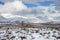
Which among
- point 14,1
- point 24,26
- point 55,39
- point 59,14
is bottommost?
point 55,39

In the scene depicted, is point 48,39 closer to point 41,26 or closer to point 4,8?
point 41,26

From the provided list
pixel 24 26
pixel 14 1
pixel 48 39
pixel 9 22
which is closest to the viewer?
pixel 48 39

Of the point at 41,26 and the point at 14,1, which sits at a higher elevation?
the point at 14,1

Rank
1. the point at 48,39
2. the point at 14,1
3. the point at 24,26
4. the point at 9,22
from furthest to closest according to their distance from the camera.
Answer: the point at 24,26 → the point at 9,22 → the point at 14,1 → the point at 48,39

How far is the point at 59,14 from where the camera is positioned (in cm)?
396

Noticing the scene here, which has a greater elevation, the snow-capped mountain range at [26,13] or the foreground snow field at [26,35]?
the snow-capped mountain range at [26,13]

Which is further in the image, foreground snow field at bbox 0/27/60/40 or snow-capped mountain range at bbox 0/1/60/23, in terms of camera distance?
snow-capped mountain range at bbox 0/1/60/23

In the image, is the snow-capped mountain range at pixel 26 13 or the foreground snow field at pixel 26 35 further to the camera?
the snow-capped mountain range at pixel 26 13

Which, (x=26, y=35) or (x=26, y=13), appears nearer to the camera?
(x=26, y=35)

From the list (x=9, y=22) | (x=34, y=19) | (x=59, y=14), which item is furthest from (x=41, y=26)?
(x=9, y=22)

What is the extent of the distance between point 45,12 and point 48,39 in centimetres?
81

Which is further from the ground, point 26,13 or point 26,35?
point 26,13

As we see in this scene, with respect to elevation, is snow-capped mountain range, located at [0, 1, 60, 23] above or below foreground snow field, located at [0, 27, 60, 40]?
above

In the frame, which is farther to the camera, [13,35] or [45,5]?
[45,5]
